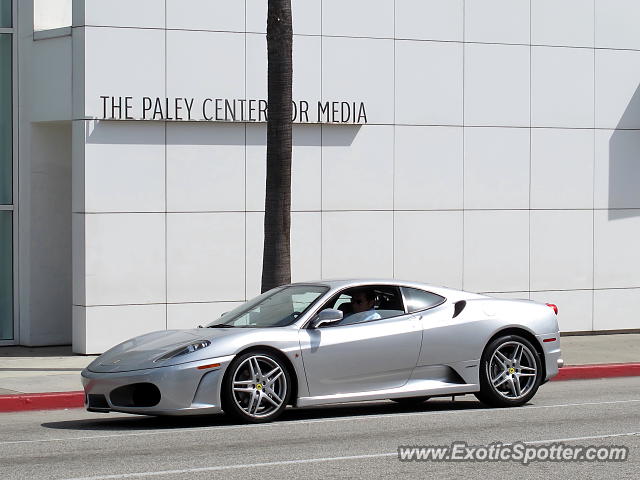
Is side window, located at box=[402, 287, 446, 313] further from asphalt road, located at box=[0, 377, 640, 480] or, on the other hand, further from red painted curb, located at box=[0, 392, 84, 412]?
red painted curb, located at box=[0, 392, 84, 412]

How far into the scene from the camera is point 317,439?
10141 mm

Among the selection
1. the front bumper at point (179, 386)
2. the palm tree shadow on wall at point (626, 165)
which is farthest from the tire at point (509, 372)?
the palm tree shadow on wall at point (626, 165)

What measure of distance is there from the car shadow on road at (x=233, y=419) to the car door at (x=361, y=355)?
444 millimetres

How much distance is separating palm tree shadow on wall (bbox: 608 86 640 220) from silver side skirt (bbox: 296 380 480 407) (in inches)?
416

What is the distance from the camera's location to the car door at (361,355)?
11250mm

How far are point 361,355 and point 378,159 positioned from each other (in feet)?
29.2

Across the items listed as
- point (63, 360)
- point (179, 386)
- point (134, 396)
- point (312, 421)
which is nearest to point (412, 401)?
point (312, 421)

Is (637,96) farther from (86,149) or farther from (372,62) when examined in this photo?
(86,149)

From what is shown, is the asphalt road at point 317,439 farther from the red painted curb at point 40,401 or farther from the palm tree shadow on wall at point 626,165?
the palm tree shadow on wall at point 626,165

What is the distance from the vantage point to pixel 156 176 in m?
18.6

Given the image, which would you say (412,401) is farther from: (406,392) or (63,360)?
(63,360)

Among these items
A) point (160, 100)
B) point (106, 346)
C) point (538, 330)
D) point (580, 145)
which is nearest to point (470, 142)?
point (580, 145)

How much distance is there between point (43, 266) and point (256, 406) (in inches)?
372

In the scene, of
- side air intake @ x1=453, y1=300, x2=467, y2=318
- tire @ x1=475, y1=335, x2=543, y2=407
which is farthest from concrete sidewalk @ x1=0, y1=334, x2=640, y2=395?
side air intake @ x1=453, y1=300, x2=467, y2=318
